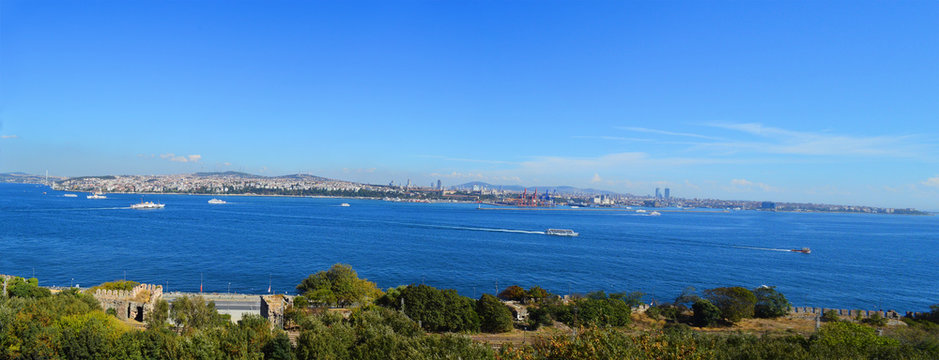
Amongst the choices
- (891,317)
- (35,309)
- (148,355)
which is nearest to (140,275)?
(35,309)

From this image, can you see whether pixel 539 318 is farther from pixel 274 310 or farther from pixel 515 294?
pixel 274 310

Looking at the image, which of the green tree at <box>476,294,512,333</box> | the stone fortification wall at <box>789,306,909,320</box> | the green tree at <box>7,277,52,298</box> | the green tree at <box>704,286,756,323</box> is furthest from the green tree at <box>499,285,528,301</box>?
the green tree at <box>7,277,52,298</box>

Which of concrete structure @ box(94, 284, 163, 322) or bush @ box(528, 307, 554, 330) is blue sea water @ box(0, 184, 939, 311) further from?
bush @ box(528, 307, 554, 330)

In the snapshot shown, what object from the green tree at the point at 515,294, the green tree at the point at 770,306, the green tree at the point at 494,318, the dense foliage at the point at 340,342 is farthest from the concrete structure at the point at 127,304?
the green tree at the point at 770,306

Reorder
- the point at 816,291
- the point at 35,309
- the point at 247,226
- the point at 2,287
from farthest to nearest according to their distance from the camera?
the point at 247,226 < the point at 816,291 < the point at 2,287 < the point at 35,309

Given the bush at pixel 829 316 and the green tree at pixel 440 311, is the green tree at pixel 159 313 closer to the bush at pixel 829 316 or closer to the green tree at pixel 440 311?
the green tree at pixel 440 311

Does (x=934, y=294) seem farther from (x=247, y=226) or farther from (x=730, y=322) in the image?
(x=247, y=226)
